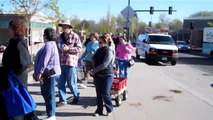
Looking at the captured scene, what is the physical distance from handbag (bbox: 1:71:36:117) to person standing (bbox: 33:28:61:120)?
150cm

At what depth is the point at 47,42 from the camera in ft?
24.5

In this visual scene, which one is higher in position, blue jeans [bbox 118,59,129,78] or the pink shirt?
the pink shirt

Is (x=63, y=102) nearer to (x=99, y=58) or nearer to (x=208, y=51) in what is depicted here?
(x=99, y=58)

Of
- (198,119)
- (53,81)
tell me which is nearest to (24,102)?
(53,81)

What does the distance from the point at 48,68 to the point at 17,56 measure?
4.77ft

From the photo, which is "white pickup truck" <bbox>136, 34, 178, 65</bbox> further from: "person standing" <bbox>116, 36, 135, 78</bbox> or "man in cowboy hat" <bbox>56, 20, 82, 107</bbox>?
"man in cowboy hat" <bbox>56, 20, 82, 107</bbox>

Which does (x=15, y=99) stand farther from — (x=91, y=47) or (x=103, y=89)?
(x=91, y=47)

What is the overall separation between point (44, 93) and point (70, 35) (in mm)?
2042

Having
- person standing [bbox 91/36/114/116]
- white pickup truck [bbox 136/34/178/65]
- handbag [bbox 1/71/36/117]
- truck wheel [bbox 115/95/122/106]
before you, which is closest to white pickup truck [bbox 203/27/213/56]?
white pickup truck [bbox 136/34/178/65]

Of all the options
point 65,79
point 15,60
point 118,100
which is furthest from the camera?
point 118,100

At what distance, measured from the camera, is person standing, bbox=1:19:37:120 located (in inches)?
232

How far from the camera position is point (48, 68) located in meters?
7.32

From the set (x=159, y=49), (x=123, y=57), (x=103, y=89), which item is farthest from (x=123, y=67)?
(x=159, y=49)

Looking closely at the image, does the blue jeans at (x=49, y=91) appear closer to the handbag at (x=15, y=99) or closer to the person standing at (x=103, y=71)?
the person standing at (x=103, y=71)
